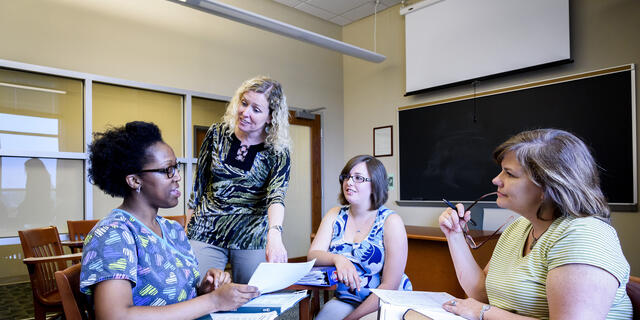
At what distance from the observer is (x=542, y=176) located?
1.02 metres

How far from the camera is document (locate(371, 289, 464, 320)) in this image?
102cm

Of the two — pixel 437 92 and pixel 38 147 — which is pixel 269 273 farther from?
pixel 437 92

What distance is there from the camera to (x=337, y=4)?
505 cm

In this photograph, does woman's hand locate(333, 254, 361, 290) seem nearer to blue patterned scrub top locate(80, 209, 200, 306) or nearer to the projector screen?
blue patterned scrub top locate(80, 209, 200, 306)

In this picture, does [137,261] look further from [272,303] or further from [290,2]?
[290,2]

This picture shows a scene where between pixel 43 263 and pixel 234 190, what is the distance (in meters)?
1.59

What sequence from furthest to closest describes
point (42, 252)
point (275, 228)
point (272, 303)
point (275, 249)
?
point (42, 252) → point (275, 228) → point (275, 249) → point (272, 303)

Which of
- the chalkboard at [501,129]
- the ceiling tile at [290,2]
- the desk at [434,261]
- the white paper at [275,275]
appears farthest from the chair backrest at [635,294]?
the ceiling tile at [290,2]

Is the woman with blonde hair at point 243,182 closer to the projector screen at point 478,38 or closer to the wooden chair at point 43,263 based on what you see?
the wooden chair at point 43,263

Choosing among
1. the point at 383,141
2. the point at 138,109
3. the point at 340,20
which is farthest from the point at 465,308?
the point at 340,20

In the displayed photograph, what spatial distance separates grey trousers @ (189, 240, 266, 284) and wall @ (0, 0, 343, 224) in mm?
2756

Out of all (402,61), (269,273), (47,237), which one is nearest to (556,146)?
(269,273)

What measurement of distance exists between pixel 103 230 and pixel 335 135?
4.74 meters

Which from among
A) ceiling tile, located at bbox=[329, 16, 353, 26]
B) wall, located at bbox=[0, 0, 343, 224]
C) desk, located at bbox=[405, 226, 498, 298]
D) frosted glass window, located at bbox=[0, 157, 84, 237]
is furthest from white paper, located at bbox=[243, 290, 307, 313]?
ceiling tile, located at bbox=[329, 16, 353, 26]
